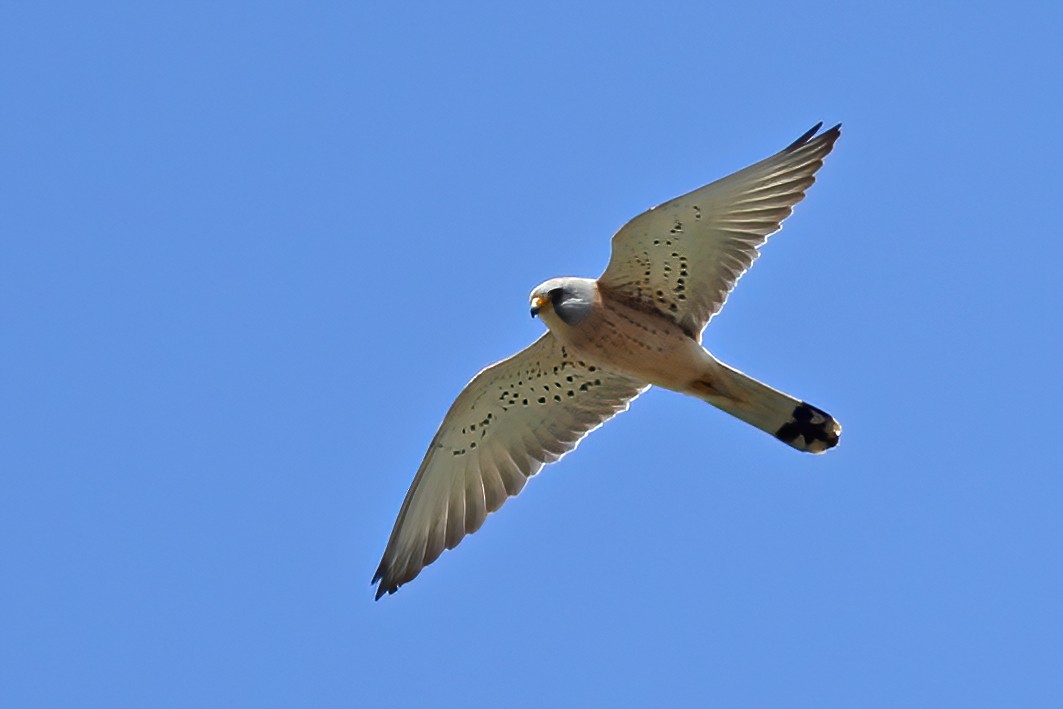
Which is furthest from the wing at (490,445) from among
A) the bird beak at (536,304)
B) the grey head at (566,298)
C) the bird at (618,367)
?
the bird beak at (536,304)

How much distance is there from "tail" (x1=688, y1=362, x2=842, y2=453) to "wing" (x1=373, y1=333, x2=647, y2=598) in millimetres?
898

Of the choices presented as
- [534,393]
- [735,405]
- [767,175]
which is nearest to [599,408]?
[534,393]

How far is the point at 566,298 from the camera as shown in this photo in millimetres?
9867

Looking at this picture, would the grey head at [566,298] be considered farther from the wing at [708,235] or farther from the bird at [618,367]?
the wing at [708,235]

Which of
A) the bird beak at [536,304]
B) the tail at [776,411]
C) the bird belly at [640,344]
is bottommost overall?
the tail at [776,411]

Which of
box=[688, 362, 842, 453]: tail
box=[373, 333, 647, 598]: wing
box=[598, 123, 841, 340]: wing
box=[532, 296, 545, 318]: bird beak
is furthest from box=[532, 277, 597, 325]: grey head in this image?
box=[688, 362, 842, 453]: tail

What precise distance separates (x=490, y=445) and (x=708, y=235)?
2146 millimetres

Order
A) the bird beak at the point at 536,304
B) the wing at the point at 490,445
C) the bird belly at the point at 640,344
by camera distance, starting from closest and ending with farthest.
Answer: the bird beak at the point at 536,304, the bird belly at the point at 640,344, the wing at the point at 490,445

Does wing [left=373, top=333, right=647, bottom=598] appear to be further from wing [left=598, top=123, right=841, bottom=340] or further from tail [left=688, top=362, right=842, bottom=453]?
tail [left=688, top=362, right=842, bottom=453]

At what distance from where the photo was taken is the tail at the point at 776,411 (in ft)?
32.0

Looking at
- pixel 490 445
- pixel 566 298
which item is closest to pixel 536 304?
pixel 566 298

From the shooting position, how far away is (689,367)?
9891 mm

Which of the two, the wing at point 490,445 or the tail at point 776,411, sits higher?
the wing at point 490,445

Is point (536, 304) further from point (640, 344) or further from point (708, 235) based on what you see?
point (708, 235)
